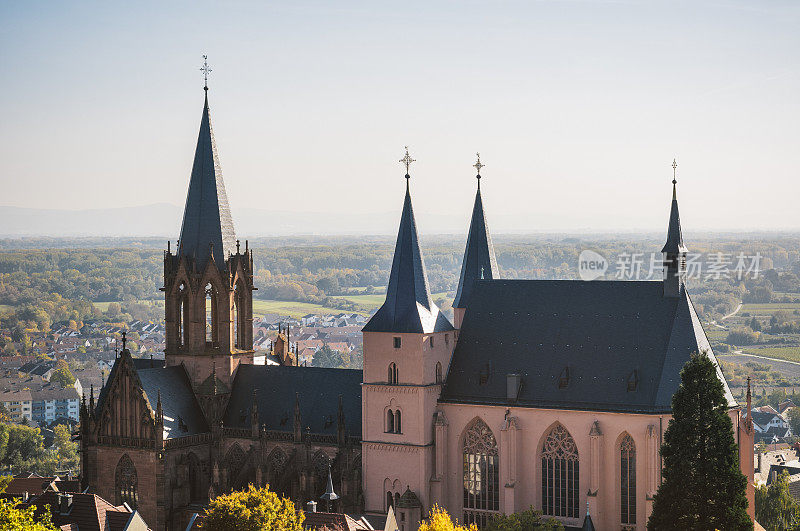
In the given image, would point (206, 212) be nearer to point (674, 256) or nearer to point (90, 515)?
point (90, 515)

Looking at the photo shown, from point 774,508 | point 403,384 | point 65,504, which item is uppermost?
point 403,384

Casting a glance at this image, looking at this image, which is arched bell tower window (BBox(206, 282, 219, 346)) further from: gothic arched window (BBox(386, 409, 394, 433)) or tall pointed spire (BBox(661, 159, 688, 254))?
tall pointed spire (BBox(661, 159, 688, 254))

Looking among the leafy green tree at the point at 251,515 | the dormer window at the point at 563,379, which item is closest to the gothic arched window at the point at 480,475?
the dormer window at the point at 563,379

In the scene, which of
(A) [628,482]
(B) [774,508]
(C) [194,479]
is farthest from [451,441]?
(B) [774,508]

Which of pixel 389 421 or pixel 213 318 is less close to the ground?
pixel 213 318

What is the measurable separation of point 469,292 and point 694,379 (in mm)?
26118

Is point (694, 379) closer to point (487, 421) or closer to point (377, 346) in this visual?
point (487, 421)

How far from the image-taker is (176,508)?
82.4 m

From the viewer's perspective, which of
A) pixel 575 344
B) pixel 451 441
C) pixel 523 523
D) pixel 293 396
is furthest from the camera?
pixel 293 396

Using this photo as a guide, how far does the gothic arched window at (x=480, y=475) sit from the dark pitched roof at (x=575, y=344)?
7.60 ft

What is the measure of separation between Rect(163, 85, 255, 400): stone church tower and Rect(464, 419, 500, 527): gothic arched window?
1942cm

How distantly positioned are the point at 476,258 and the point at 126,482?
28.8m

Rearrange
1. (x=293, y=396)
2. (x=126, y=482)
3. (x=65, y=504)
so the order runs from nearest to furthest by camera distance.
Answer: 1. (x=65, y=504)
2. (x=126, y=482)
3. (x=293, y=396)

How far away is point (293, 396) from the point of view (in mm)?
84500
